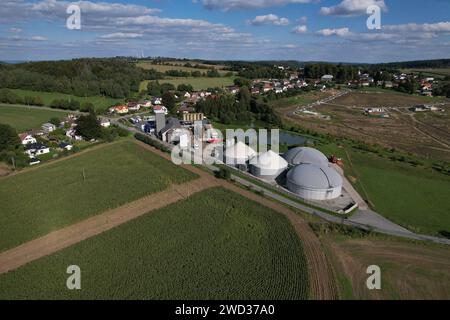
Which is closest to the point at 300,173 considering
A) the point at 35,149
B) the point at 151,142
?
the point at 151,142

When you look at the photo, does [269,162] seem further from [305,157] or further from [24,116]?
[24,116]

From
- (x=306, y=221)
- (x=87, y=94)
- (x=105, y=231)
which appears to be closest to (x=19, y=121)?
(x=87, y=94)

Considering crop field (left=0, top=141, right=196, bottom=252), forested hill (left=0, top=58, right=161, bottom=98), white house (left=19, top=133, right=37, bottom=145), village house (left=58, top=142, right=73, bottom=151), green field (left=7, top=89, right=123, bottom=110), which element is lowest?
crop field (left=0, top=141, right=196, bottom=252)

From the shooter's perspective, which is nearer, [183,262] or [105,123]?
[183,262]

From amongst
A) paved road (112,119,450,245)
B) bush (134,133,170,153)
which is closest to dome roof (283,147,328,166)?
paved road (112,119,450,245)

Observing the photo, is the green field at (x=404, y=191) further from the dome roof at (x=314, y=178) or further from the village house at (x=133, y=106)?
the village house at (x=133, y=106)

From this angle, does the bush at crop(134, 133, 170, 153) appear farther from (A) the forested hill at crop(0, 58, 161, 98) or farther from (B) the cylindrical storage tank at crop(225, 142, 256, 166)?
(A) the forested hill at crop(0, 58, 161, 98)

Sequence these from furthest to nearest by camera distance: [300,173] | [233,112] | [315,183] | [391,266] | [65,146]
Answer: [233,112] < [65,146] < [300,173] < [315,183] < [391,266]
